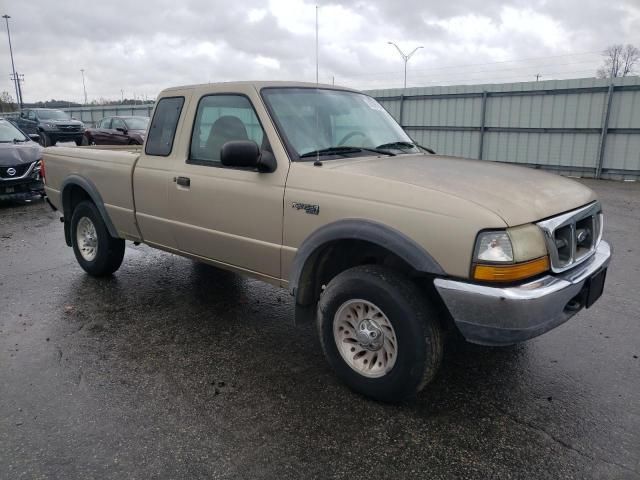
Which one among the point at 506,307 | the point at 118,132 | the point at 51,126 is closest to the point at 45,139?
the point at 51,126

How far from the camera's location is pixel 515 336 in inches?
106

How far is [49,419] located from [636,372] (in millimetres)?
3769

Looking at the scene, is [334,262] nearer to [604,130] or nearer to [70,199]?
[70,199]

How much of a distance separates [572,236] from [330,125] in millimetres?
1858

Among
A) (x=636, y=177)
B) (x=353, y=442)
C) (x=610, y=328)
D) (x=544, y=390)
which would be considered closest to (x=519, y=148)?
(x=636, y=177)

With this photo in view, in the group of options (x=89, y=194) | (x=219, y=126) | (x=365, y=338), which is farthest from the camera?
(x=89, y=194)

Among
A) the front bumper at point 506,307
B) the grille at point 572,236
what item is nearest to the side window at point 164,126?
the front bumper at point 506,307

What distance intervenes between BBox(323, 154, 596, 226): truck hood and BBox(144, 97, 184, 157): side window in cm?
169

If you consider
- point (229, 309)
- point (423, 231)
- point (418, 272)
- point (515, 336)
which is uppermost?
point (423, 231)

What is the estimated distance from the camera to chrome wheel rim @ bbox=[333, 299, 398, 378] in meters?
3.08

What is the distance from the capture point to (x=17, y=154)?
10242mm

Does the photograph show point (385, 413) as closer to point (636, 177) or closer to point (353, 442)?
point (353, 442)

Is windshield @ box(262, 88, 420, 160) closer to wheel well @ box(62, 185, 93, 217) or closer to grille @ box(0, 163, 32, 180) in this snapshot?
wheel well @ box(62, 185, 93, 217)

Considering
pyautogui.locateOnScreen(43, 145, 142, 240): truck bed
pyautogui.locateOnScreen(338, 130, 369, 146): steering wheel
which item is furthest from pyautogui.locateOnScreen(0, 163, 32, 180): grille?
pyautogui.locateOnScreen(338, 130, 369, 146): steering wheel
